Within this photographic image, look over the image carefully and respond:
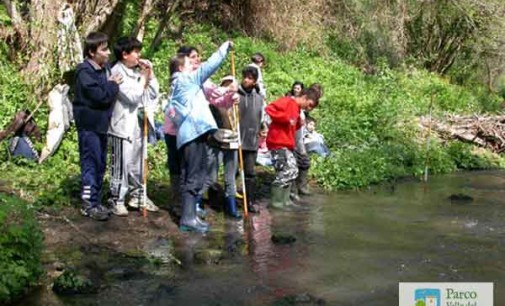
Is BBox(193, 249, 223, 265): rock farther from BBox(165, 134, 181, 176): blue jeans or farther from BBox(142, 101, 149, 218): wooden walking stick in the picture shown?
BBox(165, 134, 181, 176): blue jeans

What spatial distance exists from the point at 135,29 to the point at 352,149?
607 centimetres

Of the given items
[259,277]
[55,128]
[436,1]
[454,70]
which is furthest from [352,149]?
[454,70]

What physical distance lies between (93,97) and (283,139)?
109 inches

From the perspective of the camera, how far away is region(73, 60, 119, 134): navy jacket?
7258 mm

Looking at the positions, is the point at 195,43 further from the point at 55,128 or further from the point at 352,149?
the point at 55,128

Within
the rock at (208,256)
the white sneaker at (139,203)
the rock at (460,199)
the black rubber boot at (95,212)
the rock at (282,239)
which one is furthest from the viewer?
the rock at (460,199)

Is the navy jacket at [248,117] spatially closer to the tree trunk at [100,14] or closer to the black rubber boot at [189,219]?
the black rubber boot at [189,219]

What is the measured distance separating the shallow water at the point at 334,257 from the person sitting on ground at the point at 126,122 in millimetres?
1039

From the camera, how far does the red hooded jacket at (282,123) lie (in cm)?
898

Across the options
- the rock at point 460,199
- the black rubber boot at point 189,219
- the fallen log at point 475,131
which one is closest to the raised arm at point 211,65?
the black rubber boot at point 189,219

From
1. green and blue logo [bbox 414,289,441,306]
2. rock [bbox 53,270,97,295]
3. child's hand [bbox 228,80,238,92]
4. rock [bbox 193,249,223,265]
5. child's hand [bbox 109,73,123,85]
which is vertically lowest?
rock [bbox 193,249,223,265]

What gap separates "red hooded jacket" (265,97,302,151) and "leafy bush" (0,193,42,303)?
4013 millimetres

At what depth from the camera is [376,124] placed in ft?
47.1

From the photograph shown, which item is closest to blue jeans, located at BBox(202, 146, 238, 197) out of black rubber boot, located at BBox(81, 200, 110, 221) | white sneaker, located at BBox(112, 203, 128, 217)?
white sneaker, located at BBox(112, 203, 128, 217)
